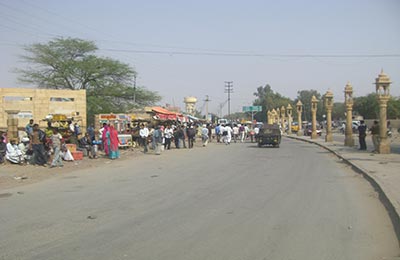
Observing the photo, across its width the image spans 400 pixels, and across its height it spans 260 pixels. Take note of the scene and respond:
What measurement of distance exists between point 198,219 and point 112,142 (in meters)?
14.7

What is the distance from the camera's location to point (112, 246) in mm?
6352

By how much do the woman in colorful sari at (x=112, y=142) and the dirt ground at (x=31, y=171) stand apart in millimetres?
680

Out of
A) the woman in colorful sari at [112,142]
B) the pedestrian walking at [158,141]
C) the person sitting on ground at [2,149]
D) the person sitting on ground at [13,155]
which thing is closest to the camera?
the person sitting on ground at [2,149]

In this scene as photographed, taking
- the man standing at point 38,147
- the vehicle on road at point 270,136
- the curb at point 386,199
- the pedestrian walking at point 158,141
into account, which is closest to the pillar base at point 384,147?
the curb at point 386,199

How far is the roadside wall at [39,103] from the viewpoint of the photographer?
3184cm

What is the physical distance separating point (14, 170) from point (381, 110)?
1780 centimetres

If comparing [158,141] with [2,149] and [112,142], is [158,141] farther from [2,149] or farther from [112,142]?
[2,149]

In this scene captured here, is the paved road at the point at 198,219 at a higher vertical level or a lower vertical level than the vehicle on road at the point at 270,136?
lower

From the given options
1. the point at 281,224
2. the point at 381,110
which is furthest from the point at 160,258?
the point at 381,110

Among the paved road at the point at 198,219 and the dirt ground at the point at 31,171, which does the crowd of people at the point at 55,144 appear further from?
the paved road at the point at 198,219

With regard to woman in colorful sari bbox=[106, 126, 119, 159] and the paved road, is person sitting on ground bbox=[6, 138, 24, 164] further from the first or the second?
the paved road

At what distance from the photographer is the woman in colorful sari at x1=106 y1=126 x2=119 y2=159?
21.8 m

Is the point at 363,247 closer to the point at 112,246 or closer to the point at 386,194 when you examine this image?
the point at 112,246

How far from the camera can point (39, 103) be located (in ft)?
108
